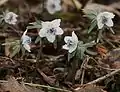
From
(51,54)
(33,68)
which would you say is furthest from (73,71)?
(51,54)

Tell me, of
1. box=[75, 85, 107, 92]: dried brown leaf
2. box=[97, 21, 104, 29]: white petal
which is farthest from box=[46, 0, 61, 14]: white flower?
box=[75, 85, 107, 92]: dried brown leaf

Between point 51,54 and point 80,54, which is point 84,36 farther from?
point 80,54

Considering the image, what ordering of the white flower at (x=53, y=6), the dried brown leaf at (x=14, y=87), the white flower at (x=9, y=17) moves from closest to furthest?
the dried brown leaf at (x=14, y=87), the white flower at (x=9, y=17), the white flower at (x=53, y=6)

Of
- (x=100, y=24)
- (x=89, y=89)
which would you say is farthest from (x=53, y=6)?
(x=89, y=89)

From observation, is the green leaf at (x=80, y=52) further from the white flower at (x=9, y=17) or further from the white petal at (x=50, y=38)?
the white flower at (x=9, y=17)

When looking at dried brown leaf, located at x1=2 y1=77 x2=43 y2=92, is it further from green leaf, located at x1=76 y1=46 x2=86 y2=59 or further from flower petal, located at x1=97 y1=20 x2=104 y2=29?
flower petal, located at x1=97 y1=20 x2=104 y2=29

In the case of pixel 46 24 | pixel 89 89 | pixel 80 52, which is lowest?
pixel 89 89

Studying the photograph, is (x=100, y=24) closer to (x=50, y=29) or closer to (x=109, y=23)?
(x=109, y=23)

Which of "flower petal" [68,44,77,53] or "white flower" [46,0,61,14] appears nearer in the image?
"flower petal" [68,44,77,53]

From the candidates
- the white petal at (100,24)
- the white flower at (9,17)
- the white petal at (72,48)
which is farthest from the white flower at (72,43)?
the white flower at (9,17)
